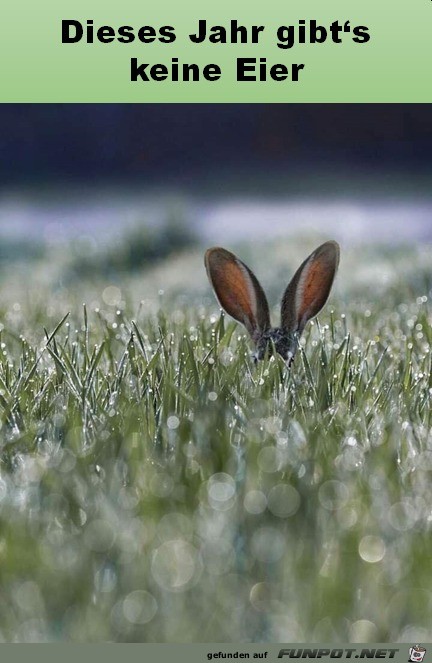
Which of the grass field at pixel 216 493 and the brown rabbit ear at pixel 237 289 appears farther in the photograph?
the brown rabbit ear at pixel 237 289

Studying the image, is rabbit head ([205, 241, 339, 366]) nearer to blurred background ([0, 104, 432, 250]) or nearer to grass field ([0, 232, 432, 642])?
grass field ([0, 232, 432, 642])

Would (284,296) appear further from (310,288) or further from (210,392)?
(210,392)

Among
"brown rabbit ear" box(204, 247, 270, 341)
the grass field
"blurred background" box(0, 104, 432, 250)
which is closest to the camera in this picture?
the grass field

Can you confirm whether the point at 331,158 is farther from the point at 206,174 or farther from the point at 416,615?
the point at 416,615

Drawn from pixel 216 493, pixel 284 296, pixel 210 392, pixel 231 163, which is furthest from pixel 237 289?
pixel 231 163

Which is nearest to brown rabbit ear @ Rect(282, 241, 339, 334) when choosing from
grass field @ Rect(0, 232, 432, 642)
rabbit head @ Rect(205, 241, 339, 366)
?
rabbit head @ Rect(205, 241, 339, 366)

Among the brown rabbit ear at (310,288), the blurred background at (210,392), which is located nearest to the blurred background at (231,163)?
the blurred background at (210,392)

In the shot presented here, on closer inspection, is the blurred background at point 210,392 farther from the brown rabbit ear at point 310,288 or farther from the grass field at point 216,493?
the brown rabbit ear at point 310,288
